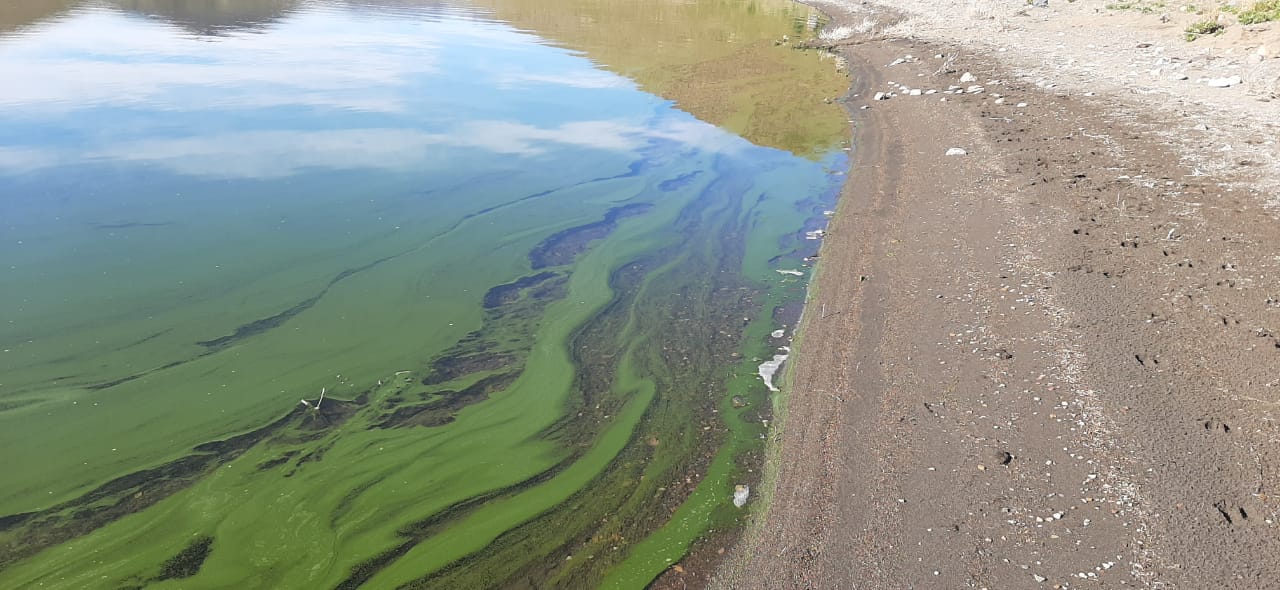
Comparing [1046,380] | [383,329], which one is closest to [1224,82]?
[1046,380]

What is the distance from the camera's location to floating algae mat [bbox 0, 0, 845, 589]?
3.57 meters

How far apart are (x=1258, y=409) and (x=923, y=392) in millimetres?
1555

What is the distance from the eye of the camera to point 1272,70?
9594 millimetres

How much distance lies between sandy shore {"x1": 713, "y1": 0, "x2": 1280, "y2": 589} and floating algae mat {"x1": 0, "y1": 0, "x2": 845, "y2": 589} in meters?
0.54

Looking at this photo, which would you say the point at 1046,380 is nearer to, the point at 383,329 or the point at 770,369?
the point at 770,369

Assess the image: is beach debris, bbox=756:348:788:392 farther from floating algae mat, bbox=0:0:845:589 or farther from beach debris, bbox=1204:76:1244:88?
beach debris, bbox=1204:76:1244:88

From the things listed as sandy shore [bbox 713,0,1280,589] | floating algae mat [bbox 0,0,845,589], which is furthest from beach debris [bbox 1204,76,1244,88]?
floating algae mat [bbox 0,0,845,589]

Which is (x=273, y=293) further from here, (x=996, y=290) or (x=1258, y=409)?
(x=1258, y=409)

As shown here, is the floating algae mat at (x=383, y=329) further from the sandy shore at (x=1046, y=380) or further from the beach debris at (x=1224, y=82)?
the beach debris at (x=1224, y=82)

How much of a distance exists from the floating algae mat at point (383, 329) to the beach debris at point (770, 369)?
129 millimetres

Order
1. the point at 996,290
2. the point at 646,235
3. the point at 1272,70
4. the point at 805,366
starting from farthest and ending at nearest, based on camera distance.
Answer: the point at 1272,70
the point at 646,235
the point at 996,290
the point at 805,366

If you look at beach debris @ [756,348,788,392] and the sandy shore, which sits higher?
the sandy shore

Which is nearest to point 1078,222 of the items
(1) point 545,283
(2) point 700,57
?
(1) point 545,283

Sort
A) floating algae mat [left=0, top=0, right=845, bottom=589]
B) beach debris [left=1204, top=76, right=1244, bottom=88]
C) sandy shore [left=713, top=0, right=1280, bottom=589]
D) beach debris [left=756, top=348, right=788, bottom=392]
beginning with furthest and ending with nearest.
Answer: beach debris [left=1204, top=76, right=1244, bottom=88] → beach debris [left=756, top=348, right=788, bottom=392] → floating algae mat [left=0, top=0, right=845, bottom=589] → sandy shore [left=713, top=0, right=1280, bottom=589]
